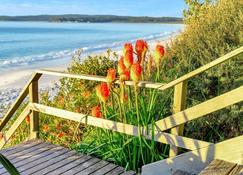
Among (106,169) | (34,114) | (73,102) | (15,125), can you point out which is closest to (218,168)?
(106,169)

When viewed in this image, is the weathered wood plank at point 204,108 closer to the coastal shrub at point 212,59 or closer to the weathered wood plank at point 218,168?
the weathered wood plank at point 218,168

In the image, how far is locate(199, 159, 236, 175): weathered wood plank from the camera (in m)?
2.52

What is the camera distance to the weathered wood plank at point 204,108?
257 cm

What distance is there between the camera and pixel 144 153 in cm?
357

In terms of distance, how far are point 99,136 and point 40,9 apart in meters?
41.0

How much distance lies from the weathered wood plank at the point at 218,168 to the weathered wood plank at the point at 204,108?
1.28ft

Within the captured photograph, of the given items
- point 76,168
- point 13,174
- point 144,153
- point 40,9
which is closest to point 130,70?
point 144,153

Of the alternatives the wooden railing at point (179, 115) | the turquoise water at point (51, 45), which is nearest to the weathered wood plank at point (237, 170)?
the wooden railing at point (179, 115)

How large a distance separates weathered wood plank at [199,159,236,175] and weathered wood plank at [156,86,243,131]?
0.39m

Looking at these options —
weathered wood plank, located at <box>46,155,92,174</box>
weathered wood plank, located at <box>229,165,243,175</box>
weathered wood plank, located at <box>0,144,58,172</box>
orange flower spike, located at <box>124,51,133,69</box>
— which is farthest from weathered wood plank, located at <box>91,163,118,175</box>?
weathered wood plank, located at <box>229,165,243,175</box>

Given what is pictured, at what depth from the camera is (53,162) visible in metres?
3.85

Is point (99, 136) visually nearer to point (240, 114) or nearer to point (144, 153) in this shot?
point (144, 153)

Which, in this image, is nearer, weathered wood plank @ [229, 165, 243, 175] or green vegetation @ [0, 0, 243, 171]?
weathered wood plank @ [229, 165, 243, 175]

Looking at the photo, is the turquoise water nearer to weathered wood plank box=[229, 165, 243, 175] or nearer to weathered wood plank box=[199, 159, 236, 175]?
weathered wood plank box=[199, 159, 236, 175]
